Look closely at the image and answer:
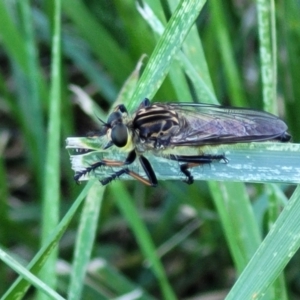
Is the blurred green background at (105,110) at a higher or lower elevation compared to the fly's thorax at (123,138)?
higher

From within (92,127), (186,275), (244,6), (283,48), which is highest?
(244,6)

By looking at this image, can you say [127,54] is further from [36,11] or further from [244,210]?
[244,210]

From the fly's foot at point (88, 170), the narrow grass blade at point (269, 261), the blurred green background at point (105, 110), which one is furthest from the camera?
the blurred green background at point (105, 110)

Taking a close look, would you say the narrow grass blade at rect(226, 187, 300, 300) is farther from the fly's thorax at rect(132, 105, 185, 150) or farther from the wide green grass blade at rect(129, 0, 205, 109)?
the fly's thorax at rect(132, 105, 185, 150)

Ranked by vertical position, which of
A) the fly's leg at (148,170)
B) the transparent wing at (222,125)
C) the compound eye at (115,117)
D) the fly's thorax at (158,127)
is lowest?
the fly's leg at (148,170)

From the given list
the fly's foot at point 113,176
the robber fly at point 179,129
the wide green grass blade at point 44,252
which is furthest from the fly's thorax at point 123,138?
the wide green grass blade at point 44,252

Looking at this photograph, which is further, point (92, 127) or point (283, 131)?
point (92, 127)

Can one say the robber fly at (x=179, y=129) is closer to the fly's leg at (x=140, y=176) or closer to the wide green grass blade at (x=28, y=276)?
the fly's leg at (x=140, y=176)

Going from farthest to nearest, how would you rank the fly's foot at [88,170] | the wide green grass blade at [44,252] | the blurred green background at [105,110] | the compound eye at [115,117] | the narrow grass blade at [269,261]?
the blurred green background at [105,110] → the compound eye at [115,117] → the fly's foot at [88,170] → the wide green grass blade at [44,252] → the narrow grass blade at [269,261]

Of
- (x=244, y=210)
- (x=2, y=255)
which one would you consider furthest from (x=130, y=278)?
(x=2, y=255)
